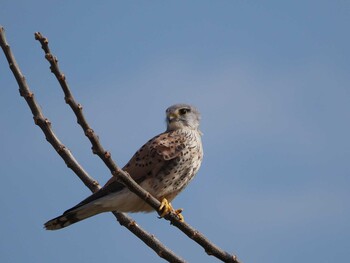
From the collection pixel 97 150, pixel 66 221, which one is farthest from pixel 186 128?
pixel 97 150

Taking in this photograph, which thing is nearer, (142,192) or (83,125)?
(83,125)

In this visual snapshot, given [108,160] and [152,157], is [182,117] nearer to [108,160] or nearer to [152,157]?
[152,157]

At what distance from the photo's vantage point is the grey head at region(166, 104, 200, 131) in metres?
6.91

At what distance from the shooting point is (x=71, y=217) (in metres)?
5.20

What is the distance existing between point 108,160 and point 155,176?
7.87 feet

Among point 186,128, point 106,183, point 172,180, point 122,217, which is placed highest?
point 186,128

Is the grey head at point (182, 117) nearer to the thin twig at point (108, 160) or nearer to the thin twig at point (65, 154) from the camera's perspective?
the thin twig at point (65, 154)

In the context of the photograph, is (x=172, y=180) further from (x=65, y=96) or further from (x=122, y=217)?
(x=65, y=96)

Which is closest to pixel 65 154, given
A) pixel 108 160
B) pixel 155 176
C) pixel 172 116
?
pixel 108 160

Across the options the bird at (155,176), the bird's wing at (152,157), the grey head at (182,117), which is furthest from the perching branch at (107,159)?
the grey head at (182,117)

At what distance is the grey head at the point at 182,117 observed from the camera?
→ 6910 mm

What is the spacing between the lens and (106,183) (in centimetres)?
538

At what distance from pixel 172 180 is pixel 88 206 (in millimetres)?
979

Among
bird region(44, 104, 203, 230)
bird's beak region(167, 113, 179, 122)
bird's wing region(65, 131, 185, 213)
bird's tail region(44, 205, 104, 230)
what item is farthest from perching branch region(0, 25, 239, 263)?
bird's beak region(167, 113, 179, 122)
